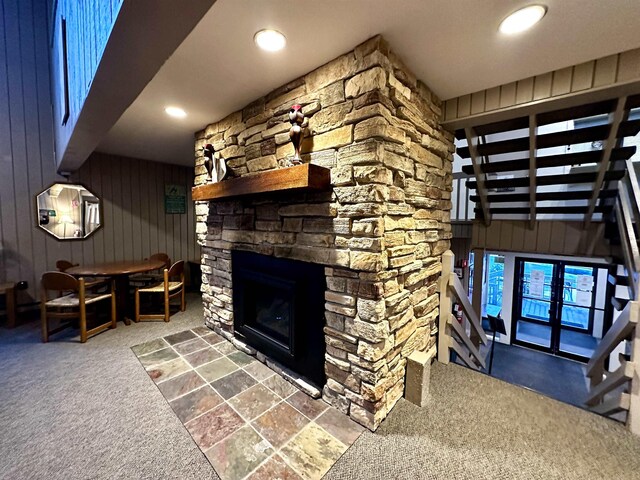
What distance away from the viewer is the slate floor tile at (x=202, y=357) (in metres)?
2.34

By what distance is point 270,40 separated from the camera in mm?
1432

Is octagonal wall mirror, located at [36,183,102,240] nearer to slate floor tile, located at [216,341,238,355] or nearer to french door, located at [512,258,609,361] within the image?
slate floor tile, located at [216,341,238,355]

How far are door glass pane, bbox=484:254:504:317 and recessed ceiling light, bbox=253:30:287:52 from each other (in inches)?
265

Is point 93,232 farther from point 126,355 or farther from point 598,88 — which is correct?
point 598,88

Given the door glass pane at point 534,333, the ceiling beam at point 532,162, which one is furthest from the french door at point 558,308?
the ceiling beam at point 532,162

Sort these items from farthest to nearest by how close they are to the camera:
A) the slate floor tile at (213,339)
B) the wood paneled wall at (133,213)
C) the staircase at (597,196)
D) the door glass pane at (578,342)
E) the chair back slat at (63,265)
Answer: the door glass pane at (578,342) → the wood paneled wall at (133,213) → the chair back slat at (63,265) → the slate floor tile at (213,339) → the staircase at (597,196)

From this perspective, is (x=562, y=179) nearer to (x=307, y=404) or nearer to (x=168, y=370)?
(x=307, y=404)

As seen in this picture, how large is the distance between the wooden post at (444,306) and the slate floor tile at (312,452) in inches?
54.0

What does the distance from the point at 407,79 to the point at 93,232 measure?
472cm

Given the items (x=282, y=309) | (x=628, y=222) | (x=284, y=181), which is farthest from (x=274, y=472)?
(x=628, y=222)

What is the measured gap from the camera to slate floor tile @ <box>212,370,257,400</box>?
6.36 ft

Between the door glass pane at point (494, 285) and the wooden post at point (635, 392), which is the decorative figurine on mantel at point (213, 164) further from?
the door glass pane at point (494, 285)

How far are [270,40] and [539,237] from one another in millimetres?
3983

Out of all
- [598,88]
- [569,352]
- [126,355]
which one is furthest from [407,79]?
[569,352]
